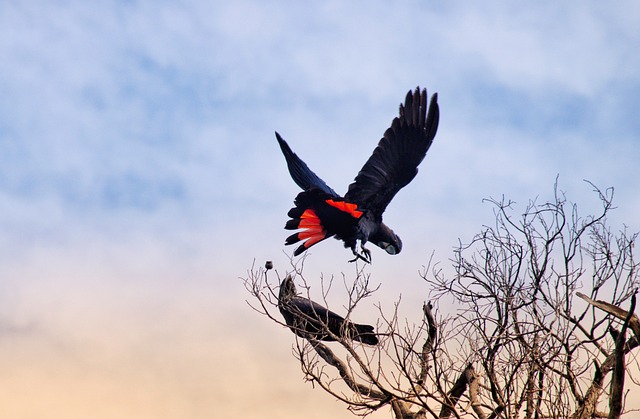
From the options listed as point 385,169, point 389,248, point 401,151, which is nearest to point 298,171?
point 385,169

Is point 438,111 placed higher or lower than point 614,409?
higher

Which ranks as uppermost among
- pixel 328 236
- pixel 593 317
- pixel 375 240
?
pixel 375 240

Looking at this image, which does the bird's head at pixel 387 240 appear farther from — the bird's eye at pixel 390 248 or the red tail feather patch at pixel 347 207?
the red tail feather patch at pixel 347 207

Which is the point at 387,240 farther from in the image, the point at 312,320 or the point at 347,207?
the point at 312,320

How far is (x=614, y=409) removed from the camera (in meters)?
5.76

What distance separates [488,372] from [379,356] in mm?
1141

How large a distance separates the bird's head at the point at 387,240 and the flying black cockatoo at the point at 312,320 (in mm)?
2533

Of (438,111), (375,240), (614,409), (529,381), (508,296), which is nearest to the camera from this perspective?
(614,409)

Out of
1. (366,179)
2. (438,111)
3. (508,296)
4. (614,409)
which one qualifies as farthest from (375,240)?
(614,409)

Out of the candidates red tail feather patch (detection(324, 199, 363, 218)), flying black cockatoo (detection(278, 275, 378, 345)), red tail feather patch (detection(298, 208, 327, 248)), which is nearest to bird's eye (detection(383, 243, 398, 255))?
red tail feather patch (detection(324, 199, 363, 218))

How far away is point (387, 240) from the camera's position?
30.5 feet

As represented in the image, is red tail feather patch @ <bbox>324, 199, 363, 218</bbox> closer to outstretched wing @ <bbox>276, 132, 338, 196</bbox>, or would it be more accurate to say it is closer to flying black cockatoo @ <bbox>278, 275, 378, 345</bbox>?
outstretched wing @ <bbox>276, 132, 338, 196</bbox>

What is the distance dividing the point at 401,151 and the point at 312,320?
A: 2733 mm

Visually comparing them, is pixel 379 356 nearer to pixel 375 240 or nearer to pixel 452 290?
pixel 452 290
